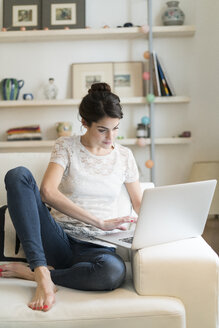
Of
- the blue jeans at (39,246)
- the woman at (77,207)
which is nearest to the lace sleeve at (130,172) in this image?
the woman at (77,207)

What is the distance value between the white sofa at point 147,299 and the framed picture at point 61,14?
272 centimetres

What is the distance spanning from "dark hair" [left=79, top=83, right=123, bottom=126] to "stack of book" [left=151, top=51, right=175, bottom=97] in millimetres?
1990

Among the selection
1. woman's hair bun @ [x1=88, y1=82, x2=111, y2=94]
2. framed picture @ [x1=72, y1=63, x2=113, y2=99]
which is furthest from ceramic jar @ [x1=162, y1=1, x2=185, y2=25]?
woman's hair bun @ [x1=88, y1=82, x2=111, y2=94]

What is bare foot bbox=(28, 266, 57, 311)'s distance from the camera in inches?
61.9

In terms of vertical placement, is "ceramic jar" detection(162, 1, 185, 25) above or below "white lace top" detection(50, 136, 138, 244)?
above

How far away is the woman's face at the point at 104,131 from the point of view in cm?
201

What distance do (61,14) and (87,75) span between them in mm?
529

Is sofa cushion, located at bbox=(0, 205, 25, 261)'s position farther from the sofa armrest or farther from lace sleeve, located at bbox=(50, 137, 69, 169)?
the sofa armrest

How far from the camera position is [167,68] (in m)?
4.14

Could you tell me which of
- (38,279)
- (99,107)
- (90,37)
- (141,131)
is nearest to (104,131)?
(99,107)

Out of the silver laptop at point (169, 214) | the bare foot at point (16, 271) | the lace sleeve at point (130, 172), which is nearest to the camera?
the silver laptop at point (169, 214)

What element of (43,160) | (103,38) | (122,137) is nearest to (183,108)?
(122,137)

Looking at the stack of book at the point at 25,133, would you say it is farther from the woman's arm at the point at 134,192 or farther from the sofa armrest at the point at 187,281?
the sofa armrest at the point at 187,281

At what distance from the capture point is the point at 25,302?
162 cm
